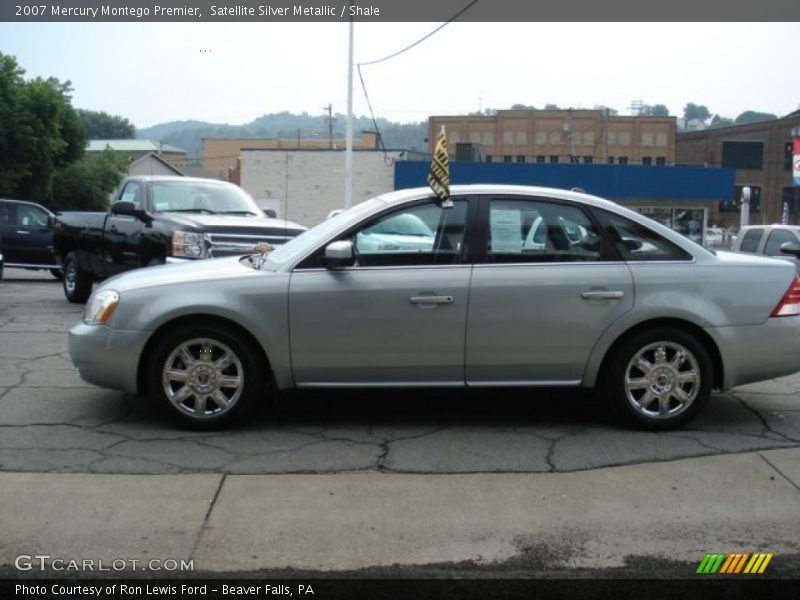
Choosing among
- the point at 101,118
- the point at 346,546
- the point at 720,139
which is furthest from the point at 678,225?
the point at 101,118

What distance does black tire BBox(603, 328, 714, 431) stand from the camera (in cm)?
565

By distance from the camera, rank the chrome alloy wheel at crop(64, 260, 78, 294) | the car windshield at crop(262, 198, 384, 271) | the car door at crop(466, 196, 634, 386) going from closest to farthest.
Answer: the car door at crop(466, 196, 634, 386)
the car windshield at crop(262, 198, 384, 271)
the chrome alloy wheel at crop(64, 260, 78, 294)

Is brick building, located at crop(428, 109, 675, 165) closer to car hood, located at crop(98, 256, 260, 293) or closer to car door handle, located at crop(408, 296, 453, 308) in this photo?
car hood, located at crop(98, 256, 260, 293)

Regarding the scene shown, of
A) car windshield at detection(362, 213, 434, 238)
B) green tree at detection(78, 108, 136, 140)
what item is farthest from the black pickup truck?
green tree at detection(78, 108, 136, 140)

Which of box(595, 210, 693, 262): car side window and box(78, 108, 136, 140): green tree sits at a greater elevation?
box(78, 108, 136, 140): green tree

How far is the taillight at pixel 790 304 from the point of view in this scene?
5.79m

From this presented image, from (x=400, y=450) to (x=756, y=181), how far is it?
7549 cm

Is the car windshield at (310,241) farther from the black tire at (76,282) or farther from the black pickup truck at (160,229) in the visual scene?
the black tire at (76,282)

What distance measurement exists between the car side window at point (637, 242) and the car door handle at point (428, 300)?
1226 mm

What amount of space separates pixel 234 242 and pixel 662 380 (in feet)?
18.1

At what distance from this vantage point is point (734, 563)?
3.90 metres

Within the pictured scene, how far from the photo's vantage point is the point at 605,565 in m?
3.87

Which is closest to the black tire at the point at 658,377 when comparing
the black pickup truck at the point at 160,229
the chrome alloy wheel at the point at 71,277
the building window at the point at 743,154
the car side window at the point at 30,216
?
the black pickup truck at the point at 160,229

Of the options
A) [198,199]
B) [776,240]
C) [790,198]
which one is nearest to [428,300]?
[198,199]
